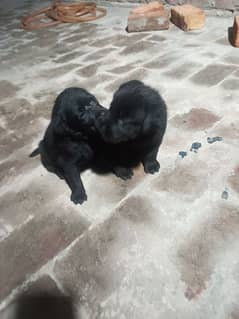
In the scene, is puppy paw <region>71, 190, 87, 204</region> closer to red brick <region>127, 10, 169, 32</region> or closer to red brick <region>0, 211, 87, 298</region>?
red brick <region>0, 211, 87, 298</region>

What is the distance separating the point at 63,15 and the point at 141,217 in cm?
545

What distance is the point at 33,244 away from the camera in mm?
2029

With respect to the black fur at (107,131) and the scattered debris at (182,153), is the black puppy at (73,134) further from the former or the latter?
the scattered debris at (182,153)

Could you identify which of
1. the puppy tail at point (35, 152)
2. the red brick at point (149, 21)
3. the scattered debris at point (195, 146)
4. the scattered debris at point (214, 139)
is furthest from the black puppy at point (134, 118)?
the red brick at point (149, 21)

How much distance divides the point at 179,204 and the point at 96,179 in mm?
652

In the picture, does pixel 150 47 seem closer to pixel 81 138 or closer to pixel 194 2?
pixel 194 2

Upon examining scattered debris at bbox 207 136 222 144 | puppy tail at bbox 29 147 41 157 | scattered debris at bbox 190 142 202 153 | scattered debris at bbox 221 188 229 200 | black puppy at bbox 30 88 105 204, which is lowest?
puppy tail at bbox 29 147 41 157

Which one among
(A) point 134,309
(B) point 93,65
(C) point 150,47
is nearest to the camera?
(A) point 134,309

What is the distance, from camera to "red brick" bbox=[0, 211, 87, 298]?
1.87 meters

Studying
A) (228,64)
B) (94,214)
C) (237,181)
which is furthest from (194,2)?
(94,214)

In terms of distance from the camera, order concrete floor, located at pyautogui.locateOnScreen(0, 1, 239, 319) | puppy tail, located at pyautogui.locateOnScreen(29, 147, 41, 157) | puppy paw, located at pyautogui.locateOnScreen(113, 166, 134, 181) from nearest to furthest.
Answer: concrete floor, located at pyautogui.locateOnScreen(0, 1, 239, 319)
puppy paw, located at pyautogui.locateOnScreen(113, 166, 134, 181)
puppy tail, located at pyautogui.locateOnScreen(29, 147, 41, 157)

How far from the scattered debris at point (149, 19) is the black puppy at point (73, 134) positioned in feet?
11.7

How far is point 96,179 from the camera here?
248cm

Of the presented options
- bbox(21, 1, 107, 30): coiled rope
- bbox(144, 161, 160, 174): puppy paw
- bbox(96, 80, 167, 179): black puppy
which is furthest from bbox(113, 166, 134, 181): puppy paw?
bbox(21, 1, 107, 30): coiled rope
